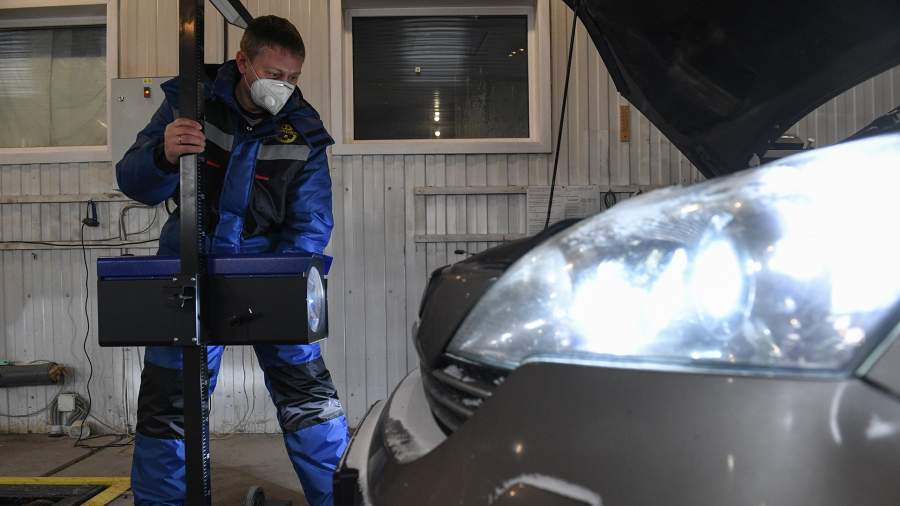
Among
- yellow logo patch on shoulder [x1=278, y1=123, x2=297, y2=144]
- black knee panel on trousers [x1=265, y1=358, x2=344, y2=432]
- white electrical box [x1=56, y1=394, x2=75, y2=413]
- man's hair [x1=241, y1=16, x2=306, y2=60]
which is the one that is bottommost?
white electrical box [x1=56, y1=394, x2=75, y2=413]

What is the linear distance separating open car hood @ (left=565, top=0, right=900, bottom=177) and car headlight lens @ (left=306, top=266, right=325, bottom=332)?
110 centimetres

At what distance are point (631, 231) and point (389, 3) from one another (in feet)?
10.9

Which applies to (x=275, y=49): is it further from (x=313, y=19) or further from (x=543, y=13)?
(x=543, y=13)

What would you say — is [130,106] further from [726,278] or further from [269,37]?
[726,278]

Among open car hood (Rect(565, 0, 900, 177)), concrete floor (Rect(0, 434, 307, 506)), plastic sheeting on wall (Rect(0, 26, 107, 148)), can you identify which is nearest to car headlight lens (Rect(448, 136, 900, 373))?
open car hood (Rect(565, 0, 900, 177))

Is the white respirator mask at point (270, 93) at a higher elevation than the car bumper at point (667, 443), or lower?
higher

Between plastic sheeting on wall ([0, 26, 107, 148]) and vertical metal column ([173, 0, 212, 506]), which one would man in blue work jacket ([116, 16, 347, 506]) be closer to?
vertical metal column ([173, 0, 212, 506])

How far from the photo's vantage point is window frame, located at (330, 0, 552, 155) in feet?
11.4

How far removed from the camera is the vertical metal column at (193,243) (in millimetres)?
1536

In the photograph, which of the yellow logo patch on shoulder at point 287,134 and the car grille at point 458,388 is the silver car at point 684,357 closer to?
the car grille at point 458,388

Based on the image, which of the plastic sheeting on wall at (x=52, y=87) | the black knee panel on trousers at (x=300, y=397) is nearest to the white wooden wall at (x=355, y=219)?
the plastic sheeting on wall at (x=52, y=87)

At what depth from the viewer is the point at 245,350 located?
353cm

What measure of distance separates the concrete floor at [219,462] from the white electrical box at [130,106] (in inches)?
67.0

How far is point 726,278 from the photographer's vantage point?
1.89 ft
